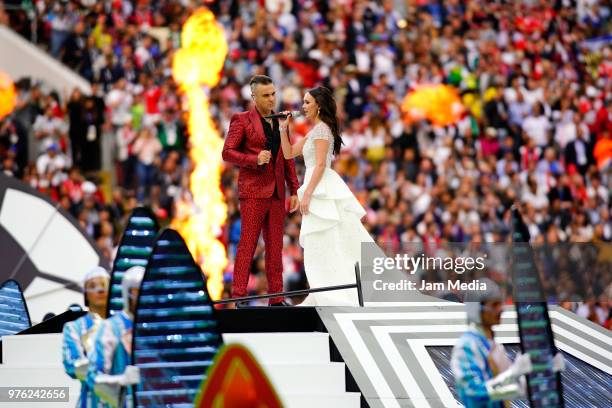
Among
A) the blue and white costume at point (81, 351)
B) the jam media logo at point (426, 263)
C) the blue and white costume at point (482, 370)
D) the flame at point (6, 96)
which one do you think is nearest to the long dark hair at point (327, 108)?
the jam media logo at point (426, 263)

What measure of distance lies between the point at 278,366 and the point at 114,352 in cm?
271

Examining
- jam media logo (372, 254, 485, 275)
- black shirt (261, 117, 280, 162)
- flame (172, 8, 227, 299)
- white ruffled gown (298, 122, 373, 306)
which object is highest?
flame (172, 8, 227, 299)

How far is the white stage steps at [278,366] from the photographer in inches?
430

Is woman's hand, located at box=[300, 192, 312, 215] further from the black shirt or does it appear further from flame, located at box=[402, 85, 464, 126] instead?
flame, located at box=[402, 85, 464, 126]

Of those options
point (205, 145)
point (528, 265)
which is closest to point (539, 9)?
point (205, 145)

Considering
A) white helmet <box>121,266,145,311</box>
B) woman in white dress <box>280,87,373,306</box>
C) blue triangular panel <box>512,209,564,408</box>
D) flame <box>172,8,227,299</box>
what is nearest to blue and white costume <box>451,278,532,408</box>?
blue triangular panel <box>512,209,564,408</box>

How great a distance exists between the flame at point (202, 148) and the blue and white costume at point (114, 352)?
8.92m

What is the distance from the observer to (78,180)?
65.7ft

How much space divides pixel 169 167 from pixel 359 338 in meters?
9.25

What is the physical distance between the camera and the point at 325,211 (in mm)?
12633

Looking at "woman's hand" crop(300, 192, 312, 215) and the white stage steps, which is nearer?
the white stage steps

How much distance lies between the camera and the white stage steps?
10.9m

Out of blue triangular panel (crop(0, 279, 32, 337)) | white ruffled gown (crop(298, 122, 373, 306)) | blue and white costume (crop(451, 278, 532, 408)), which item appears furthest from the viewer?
blue triangular panel (crop(0, 279, 32, 337))

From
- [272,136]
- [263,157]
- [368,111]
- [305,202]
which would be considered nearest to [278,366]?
[305,202]
